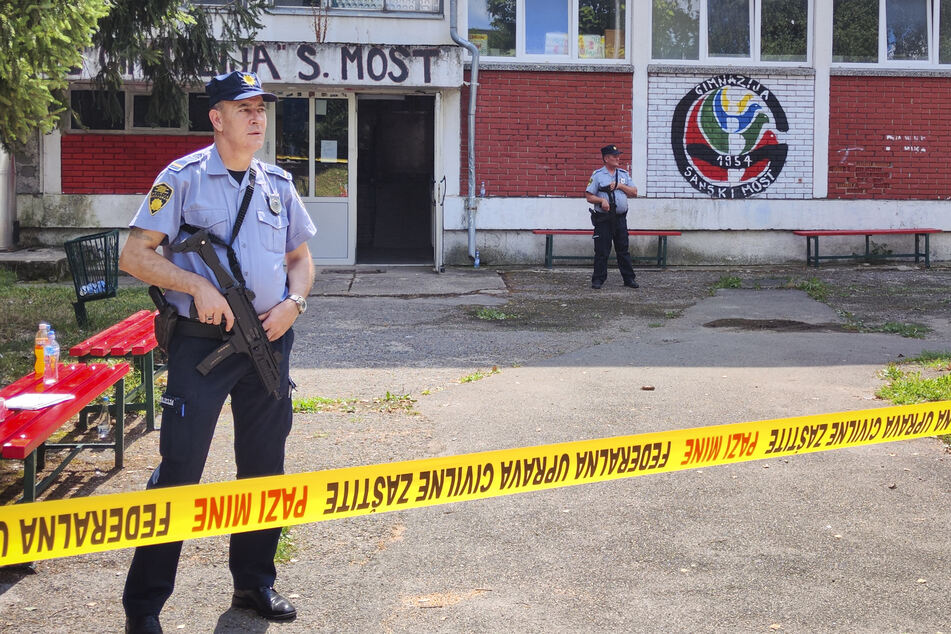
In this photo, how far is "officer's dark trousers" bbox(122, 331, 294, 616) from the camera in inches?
151

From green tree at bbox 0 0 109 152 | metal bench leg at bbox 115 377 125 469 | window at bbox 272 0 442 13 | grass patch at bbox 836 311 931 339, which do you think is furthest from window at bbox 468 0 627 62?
metal bench leg at bbox 115 377 125 469

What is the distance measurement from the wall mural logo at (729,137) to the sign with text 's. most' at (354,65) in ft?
12.1

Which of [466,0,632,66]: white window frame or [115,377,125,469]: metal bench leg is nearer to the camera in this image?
[115,377,125,469]: metal bench leg

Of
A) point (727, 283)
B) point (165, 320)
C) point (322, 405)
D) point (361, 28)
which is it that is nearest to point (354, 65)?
point (361, 28)

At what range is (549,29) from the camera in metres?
17.0

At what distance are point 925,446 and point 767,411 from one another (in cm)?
110

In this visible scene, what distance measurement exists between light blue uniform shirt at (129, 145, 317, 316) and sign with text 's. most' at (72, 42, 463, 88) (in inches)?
482

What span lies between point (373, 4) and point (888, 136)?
823 centimetres

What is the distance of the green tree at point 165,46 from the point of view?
9945 millimetres

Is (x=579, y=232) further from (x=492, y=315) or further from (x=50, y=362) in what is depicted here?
(x=50, y=362)

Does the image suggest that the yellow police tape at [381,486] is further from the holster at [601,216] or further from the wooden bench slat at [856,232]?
the wooden bench slat at [856,232]

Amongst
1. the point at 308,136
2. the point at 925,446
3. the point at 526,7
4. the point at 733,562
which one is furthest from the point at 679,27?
the point at 733,562

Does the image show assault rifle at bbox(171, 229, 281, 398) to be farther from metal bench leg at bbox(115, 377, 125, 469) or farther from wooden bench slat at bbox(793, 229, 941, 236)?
wooden bench slat at bbox(793, 229, 941, 236)

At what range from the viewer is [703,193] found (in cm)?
1738
